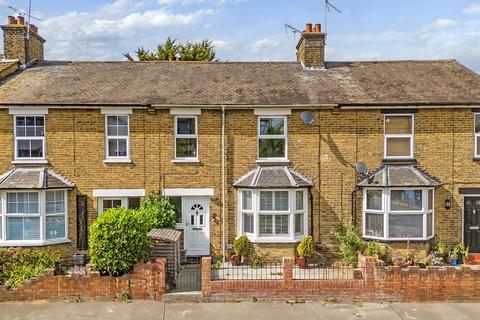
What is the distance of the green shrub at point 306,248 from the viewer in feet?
48.1

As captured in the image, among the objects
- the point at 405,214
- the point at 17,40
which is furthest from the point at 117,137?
the point at 405,214

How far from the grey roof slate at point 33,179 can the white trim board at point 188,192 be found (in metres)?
3.08

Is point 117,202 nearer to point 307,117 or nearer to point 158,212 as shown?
point 158,212

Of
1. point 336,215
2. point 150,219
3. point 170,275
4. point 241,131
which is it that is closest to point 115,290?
point 170,275

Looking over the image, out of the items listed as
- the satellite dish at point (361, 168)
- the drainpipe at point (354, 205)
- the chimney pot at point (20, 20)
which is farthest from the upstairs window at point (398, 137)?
the chimney pot at point (20, 20)

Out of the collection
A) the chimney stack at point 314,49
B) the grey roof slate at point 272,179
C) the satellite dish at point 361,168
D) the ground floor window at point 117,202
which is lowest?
the ground floor window at point 117,202

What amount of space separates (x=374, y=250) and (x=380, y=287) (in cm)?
223

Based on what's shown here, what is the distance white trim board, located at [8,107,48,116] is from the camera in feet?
50.0

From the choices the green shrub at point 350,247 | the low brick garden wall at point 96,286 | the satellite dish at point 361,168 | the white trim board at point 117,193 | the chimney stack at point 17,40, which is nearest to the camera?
the low brick garden wall at point 96,286

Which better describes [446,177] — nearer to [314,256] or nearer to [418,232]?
[418,232]

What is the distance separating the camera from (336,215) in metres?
15.7

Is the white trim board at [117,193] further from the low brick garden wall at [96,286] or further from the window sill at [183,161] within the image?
the low brick garden wall at [96,286]

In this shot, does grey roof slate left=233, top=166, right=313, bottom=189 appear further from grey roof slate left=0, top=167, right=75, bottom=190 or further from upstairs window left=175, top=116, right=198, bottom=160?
grey roof slate left=0, top=167, right=75, bottom=190

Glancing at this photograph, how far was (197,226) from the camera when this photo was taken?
52.2 feet
